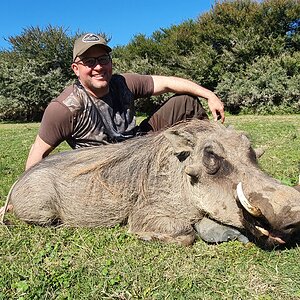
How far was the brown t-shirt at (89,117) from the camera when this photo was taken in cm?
331

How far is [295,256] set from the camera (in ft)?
7.62

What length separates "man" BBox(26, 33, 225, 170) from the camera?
3.32m

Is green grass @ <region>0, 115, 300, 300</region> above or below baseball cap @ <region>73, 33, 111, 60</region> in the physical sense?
below

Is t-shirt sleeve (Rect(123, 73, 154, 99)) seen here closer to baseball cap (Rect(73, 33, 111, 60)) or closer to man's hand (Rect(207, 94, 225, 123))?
baseball cap (Rect(73, 33, 111, 60))

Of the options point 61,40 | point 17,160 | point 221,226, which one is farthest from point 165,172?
point 61,40

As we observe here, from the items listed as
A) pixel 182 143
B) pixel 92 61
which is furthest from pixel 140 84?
pixel 182 143

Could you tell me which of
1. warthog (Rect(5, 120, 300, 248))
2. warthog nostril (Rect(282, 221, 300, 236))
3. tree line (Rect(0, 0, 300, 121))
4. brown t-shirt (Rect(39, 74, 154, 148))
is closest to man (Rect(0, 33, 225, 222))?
brown t-shirt (Rect(39, 74, 154, 148))

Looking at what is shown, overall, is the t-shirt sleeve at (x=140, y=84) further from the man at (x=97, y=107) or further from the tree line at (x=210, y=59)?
the tree line at (x=210, y=59)

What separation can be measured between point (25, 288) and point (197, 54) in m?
18.6

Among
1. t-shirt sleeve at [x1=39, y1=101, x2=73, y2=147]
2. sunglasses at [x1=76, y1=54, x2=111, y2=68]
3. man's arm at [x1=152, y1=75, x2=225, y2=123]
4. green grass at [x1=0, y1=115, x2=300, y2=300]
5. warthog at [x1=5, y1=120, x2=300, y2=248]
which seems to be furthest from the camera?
man's arm at [x1=152, y1=75, x2=225, y2=123]

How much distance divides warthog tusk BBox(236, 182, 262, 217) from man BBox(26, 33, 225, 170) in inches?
45.9

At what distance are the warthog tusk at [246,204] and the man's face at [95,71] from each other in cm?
152

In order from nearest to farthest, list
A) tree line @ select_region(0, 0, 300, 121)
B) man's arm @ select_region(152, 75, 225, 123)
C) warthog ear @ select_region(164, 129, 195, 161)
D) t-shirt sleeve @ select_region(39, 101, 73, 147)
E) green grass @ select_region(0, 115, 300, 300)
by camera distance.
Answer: green grass @ select_region(0, 115, 300, 300) → warthog ear @ select_region(164, 129, 195, 161) → t-shirt sleeve @ select_region(39, 101, 73, 147) → man's arm @ select_region(152, 75, 225, 123) → tree line @ select_region(0, 0, 300, 121)

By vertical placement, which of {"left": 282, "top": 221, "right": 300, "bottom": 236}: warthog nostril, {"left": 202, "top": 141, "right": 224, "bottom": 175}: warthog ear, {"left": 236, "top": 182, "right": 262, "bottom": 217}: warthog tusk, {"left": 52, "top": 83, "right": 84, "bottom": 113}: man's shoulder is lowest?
{"left": 282, "top": 221, "right": 300, "bottom": 236}: warthog nostril
